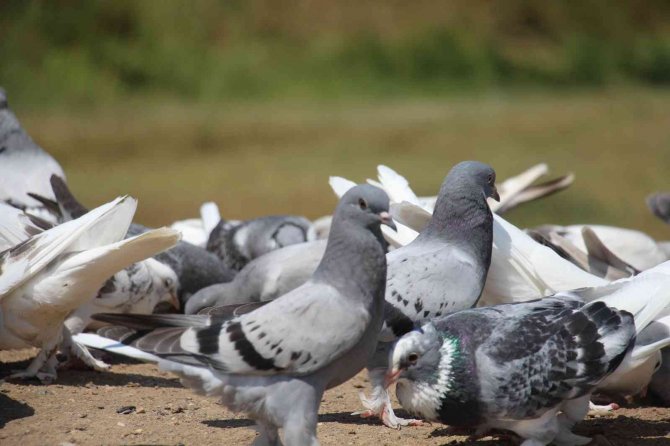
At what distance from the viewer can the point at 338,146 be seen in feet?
47.3

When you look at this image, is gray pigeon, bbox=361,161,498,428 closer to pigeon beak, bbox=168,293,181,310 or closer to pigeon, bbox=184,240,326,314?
pigeon, bbox=184,240,326,314

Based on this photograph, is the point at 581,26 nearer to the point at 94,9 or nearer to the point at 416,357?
the point at 94,9

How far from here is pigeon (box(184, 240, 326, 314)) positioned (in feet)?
20.9

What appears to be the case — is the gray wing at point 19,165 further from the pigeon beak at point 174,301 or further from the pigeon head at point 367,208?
the pigeon head at point 367,208

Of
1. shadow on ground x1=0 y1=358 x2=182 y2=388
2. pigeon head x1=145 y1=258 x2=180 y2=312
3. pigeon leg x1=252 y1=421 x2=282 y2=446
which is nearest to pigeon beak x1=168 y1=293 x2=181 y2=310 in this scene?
pigeon head x1=145 y1=258 x2=180 y2=312

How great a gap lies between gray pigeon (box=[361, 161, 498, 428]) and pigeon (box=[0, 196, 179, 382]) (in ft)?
3.81

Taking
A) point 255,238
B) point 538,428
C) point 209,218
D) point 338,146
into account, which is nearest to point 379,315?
point 538,428

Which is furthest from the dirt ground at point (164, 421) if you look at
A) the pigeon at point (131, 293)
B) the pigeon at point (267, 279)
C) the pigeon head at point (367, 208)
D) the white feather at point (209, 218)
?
the white feather at point (209, 218)

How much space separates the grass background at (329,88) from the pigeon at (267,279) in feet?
19.5

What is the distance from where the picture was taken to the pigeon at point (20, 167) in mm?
7184

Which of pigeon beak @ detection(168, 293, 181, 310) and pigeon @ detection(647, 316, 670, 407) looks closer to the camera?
pigeon @ detection(647, 316, 670, 407)

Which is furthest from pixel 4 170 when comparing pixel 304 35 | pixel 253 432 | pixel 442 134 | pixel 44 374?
pixel 304 35

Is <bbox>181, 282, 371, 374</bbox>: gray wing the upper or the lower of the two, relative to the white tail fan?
upper

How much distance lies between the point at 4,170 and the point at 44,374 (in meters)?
2.21
